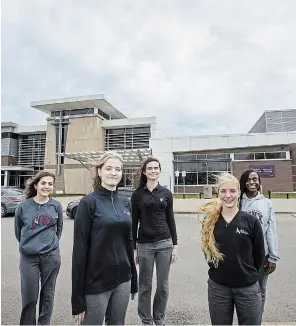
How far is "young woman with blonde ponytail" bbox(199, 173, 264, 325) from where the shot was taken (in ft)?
7.09

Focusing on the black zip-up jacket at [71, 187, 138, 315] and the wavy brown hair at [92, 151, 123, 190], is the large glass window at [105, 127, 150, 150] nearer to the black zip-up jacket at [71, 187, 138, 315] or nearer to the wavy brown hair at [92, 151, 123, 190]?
the wavy brown hair at [92, 151, 123, 190]

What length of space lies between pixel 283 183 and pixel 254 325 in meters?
31.4

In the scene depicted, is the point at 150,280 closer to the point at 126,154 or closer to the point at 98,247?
the point at 98,247

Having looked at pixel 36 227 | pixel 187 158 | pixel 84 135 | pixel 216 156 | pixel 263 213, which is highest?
pixel 84 135

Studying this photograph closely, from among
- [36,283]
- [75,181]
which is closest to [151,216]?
[36,283]

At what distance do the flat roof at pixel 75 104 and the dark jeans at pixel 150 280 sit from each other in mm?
38416

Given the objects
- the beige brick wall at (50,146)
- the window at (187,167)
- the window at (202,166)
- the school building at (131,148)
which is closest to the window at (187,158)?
the school building at (131,148)

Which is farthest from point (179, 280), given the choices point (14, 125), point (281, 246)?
point (14, 125)

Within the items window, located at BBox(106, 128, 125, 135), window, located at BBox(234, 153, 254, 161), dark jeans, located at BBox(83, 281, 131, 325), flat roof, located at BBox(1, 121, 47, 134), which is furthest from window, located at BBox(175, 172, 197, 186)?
dark jeans, located at BBox(83, 281, 131, 325)

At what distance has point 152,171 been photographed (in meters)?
3.33

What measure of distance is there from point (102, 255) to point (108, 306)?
469mm

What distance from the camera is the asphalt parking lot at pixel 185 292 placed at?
335 centimetres

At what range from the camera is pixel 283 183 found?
3022 centimetres

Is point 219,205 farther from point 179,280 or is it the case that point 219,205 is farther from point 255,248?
point 179,280
